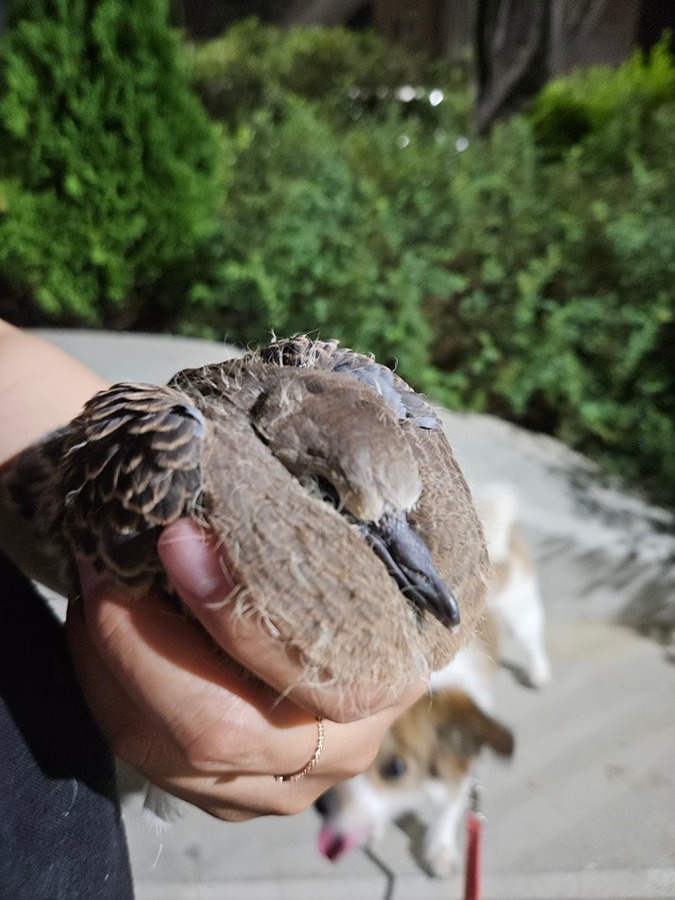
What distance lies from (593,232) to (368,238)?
100cm

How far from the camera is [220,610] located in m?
0.61

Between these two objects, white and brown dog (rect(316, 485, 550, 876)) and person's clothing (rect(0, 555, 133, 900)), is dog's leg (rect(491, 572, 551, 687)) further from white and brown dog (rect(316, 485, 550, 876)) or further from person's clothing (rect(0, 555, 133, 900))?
person's clothing (rect(0, 555, 133, 900))

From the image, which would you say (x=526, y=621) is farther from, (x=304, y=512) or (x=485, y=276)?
(x=304, y=512)

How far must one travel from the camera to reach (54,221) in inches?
114

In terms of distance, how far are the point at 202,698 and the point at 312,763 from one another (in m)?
0.19

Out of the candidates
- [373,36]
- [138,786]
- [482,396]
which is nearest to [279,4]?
[373,36]

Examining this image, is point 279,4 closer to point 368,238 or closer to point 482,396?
point 368,238

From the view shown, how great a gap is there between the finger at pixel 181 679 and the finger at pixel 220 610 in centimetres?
8

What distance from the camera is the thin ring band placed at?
77cm

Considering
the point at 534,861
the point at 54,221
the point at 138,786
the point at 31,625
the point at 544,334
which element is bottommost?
the point at 534,861

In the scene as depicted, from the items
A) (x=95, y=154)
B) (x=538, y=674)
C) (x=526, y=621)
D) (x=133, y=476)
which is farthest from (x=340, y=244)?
(x=133, y=476)

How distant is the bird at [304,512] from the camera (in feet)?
1.96

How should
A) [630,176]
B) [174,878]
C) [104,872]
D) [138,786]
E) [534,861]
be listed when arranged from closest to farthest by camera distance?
1. [104,872]
2. [138,786]
3. [174,878]
4. [534,861]
5. [630,176]

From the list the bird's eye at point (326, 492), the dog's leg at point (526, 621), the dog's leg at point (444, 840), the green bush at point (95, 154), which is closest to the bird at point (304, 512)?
the bird's eye at point (326, 492)
